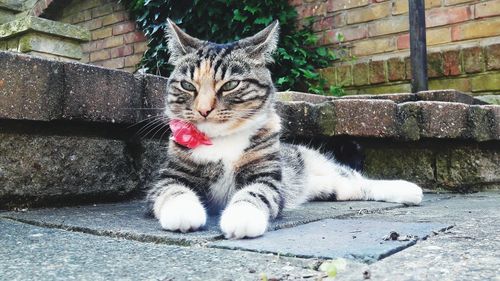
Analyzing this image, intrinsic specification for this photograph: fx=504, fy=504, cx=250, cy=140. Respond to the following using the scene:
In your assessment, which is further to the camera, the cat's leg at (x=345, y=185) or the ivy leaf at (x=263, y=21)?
the ivy leaf at (x=263, y=21)

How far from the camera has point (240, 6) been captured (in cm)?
518

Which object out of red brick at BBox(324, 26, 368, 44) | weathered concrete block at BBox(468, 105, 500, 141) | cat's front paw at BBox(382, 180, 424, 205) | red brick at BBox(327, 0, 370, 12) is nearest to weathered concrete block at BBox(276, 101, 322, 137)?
cat's front paw at BBox(382, 180, 424, 205)

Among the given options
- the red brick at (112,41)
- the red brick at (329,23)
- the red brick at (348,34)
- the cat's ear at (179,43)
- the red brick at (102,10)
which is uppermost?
the red brick at (102,10)

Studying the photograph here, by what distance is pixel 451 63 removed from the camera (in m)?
4.17

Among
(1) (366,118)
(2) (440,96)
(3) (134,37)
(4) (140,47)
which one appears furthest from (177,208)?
(3) (134,37)

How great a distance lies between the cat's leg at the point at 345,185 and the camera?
98.8 inches

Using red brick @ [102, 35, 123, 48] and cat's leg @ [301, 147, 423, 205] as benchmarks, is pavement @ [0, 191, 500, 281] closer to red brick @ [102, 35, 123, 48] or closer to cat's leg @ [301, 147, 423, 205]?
cat's leg @ [301, 147, 423, 205]

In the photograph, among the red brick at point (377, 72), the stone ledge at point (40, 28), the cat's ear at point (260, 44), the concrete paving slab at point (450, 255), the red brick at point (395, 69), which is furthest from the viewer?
the red brick at point (377, 72)

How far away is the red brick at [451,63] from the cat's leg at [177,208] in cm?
297

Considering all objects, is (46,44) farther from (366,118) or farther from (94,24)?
(94,24)

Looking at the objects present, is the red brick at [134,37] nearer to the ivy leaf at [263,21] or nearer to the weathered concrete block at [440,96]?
the ivy leaf at [263,21]

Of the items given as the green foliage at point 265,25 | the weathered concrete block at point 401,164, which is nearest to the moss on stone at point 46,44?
the green foliage at point 265,25

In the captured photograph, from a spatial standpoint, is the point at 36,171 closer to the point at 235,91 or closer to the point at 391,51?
the point at 235,91

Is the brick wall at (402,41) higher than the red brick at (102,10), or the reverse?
the red brick at (102,10)
